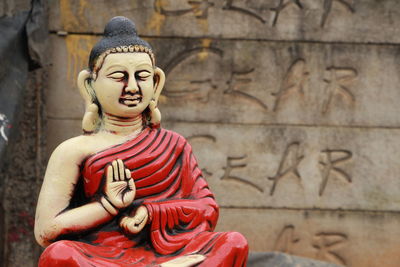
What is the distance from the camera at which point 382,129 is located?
7297 millimetres

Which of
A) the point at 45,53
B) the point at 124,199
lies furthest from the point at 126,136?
the point at 45,53

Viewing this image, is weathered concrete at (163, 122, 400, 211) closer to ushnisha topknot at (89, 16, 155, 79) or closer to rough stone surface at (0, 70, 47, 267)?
rough stone surface at (0, 70, 47, 267)

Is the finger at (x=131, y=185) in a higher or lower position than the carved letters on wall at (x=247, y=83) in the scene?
lower

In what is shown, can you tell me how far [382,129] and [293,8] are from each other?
1.11 metres

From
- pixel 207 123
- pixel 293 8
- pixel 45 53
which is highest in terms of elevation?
pixel 293 8

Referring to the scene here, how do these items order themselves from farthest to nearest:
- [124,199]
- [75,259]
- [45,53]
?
[45,53] → [124,199] → [75,259]

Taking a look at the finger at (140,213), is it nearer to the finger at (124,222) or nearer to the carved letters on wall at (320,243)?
the finger at (124,222)

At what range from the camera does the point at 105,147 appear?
4516mm

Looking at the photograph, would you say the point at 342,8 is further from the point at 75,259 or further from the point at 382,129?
the point at 75,259

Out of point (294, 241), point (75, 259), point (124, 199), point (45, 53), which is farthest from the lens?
point (294, 241)

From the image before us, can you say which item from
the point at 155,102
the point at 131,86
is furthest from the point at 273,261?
the point at 131,86

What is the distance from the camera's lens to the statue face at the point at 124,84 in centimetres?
450

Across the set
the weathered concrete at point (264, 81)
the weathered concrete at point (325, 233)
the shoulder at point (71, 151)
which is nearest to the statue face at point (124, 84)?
the shoulder at point (71, 151)

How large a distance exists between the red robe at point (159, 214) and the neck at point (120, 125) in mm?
55
